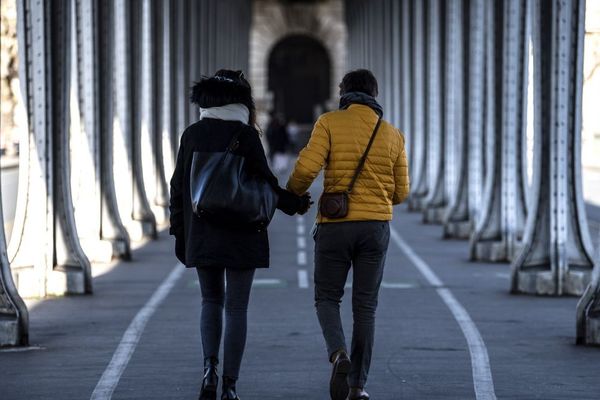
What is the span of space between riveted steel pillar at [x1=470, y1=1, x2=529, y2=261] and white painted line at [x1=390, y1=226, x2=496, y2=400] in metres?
0.93

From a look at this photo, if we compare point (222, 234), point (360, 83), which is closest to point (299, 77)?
point (360, 83)

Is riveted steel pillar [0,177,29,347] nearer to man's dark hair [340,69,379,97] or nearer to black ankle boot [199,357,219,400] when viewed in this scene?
black ankle boot [199,357,219,400]

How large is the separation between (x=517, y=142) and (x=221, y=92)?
12853 millimetres

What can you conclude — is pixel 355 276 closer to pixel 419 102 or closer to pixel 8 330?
pixel 8 330

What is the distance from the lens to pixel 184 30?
136 feet

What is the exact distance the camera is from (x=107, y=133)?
22.0 metres

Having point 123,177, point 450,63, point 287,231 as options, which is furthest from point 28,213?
point 450,63

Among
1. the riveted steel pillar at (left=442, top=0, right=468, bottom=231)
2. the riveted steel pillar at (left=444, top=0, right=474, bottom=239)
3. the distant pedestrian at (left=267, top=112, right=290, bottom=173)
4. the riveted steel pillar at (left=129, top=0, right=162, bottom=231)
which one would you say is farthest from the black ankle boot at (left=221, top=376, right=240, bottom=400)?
the distant pedestrian at (left=267, top=112, right=290, bottom=173)

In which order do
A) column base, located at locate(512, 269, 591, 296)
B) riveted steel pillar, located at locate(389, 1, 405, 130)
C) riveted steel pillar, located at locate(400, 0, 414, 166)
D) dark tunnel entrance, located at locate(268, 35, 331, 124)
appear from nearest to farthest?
column base, located at locate(512, 269, 591, 296) → riveted steel pillar, located at locate(400, 0, 414, 166) → riveted steel pillar, located at locate(389, 1, 405, 130) → dark tunnel entrance, located at locate(268, 35, 331, 124)

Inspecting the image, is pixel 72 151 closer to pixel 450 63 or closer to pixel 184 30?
pixel 450 63

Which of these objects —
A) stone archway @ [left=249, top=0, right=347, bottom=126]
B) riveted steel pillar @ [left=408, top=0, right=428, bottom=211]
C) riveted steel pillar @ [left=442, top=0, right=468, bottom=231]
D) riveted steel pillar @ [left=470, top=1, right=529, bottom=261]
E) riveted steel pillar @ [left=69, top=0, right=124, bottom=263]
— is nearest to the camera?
riveted steel pillar @ [left=69, top=0, right=124, bottom=263]

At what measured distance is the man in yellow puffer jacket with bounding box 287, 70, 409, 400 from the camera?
31.9 feet

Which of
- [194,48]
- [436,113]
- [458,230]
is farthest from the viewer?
[194,48]

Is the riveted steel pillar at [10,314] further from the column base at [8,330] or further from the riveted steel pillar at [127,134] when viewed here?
the riveted steel pillar at [127,134]
